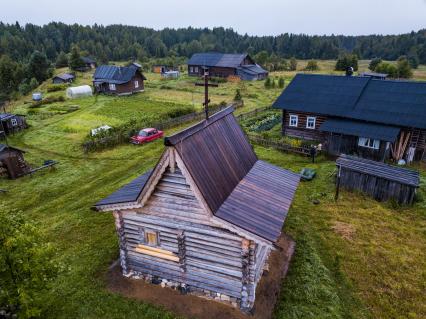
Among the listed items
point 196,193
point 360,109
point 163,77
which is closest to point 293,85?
point 360,109

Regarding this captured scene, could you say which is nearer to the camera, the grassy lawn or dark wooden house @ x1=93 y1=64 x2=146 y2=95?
the grassy lawn

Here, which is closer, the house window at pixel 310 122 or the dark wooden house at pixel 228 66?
the house window at pixel 310 122

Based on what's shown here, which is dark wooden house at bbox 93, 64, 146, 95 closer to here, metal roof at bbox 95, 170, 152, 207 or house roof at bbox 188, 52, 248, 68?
house roof at bbox 188, 52, 248, 68

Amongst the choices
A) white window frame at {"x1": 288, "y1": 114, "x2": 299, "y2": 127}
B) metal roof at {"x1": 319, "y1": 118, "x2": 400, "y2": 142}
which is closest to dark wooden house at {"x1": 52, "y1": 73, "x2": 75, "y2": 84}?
white window frame at {"x1": 288, "y1": 114, "x2": 299, "y2": 127}

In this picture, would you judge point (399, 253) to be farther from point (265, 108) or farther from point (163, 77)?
point (163, 77)

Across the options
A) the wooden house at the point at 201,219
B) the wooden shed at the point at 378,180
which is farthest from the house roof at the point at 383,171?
the wooden house at the point at 201,219

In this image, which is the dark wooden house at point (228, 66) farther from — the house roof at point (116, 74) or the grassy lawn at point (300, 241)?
the grassy lawn at point (300, 241)
